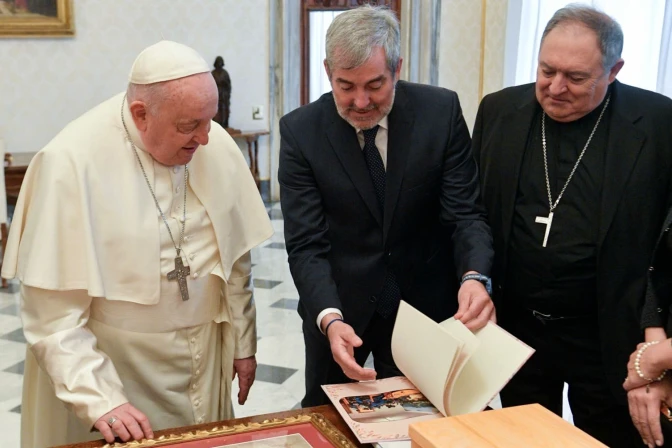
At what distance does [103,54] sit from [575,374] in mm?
7596

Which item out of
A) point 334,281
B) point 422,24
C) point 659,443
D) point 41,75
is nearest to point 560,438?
point 659,443

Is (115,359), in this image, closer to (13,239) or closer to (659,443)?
(13,239)

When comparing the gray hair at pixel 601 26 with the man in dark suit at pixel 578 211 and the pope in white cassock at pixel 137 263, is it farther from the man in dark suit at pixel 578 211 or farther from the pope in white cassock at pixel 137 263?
the pope in white cassock at pixel 137 263

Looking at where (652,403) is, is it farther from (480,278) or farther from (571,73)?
(571,73)

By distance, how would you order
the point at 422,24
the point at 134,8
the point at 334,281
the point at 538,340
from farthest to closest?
the point at 134,8 < the point at 422,24 < the point at 538,340 < the point at 334,281

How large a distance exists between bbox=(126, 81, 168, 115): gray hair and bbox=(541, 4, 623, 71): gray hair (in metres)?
1.19

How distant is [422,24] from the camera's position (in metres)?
8.27

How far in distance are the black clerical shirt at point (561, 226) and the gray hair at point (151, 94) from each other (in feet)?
3.96

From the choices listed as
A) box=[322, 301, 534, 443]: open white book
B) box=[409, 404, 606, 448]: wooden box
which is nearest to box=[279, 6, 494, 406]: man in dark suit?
box=[322, 301, 534, 443]: open white book

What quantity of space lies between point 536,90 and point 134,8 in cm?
746

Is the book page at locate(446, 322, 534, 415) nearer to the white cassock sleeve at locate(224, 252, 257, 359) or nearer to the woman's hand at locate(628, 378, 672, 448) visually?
the woman's hand at locate(628, 378, 672, 448)

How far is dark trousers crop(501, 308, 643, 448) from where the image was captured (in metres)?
2.46

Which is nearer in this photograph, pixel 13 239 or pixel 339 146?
pixel 13 239

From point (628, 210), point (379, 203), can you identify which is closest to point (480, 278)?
point (379, 203)
